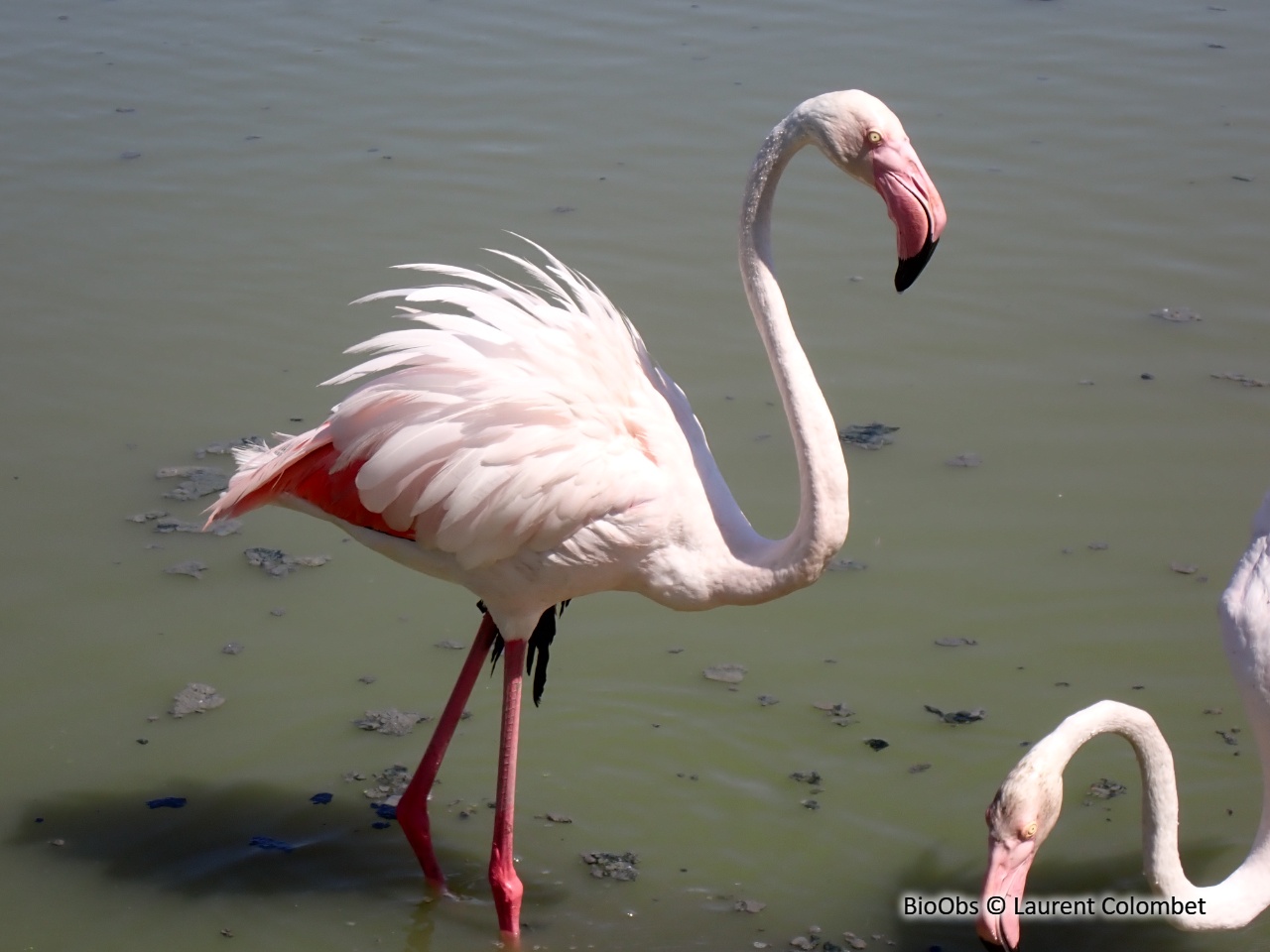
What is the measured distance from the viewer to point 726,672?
16.7 feet

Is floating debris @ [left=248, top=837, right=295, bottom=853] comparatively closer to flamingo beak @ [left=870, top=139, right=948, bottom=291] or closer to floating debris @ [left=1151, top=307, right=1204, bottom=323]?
flamingo beak @ [left=870, top=139, right=948, bottom=291]

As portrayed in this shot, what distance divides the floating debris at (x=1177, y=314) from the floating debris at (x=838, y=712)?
2.94 m

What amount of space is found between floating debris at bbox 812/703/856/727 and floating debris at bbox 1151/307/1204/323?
2.94m

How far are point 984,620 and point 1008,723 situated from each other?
20.6 inches

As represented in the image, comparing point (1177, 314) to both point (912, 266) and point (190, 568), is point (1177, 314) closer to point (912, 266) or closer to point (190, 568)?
point (912, 266)

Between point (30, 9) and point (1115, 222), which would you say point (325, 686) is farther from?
point (30, 9)

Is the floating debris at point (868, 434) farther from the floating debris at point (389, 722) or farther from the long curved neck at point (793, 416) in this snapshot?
the floating debris at point (389, 722)

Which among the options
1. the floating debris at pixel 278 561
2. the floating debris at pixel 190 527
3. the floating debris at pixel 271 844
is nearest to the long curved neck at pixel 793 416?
the floating debris at pixel 271 844

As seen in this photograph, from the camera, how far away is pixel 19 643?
16.6ft

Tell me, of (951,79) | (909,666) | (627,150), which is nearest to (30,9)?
(627,150)

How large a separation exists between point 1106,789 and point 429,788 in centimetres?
208

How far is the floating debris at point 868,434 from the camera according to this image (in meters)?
6.03

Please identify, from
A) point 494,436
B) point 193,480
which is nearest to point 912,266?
point 494,436

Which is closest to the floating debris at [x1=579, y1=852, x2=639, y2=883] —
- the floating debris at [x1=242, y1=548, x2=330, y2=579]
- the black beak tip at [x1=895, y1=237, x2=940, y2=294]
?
the floating debris at [x1=242, y1=548, x2=330, y2=579]
